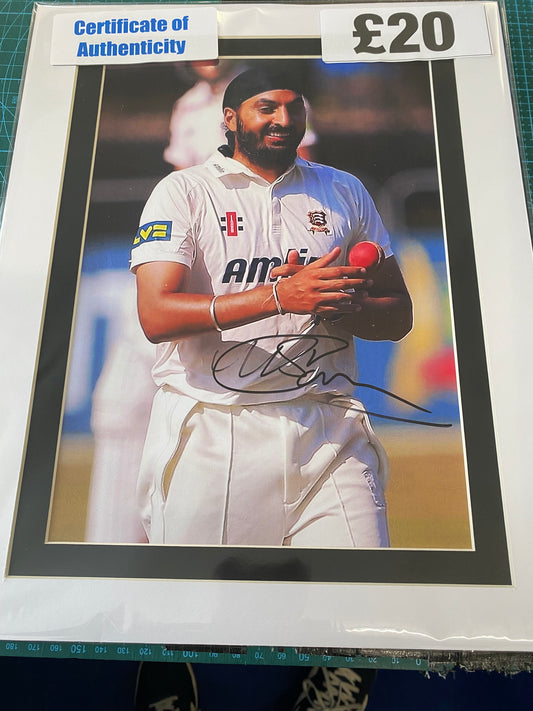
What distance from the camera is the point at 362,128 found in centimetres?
83

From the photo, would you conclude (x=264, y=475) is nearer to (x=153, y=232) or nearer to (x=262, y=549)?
(x=262, y=549)

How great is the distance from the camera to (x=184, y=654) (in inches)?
25.5

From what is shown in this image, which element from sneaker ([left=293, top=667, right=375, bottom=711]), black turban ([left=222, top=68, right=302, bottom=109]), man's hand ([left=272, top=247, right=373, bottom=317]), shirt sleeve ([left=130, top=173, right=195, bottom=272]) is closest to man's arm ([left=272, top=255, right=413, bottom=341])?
man's hand ([left=272, top=247, right=373, bottom=317])

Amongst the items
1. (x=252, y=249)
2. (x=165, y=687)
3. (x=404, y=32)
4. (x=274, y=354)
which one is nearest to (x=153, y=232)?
(x=252, y=249)

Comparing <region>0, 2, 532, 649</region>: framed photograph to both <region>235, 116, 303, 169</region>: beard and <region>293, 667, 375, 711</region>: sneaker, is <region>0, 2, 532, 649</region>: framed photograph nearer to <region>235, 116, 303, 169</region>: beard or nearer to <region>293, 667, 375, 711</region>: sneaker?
<region>235, 116, 303, 169</region>: beard

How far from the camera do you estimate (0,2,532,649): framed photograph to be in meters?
0.64

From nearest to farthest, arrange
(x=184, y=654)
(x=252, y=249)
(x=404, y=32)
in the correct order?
(x=184, y=654)
(x=252, y=249)
(x=404, y=32)

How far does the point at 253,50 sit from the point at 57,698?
1103 millimetres

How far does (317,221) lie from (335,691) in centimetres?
77


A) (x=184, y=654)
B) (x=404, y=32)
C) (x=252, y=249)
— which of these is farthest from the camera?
(x=404, y=32)

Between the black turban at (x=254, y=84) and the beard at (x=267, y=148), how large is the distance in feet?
0.19

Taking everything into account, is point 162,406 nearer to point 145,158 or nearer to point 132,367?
point 132,367

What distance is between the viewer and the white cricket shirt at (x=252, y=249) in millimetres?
710

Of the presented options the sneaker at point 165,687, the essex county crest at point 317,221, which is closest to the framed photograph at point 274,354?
the essex county crest at point 317,221
